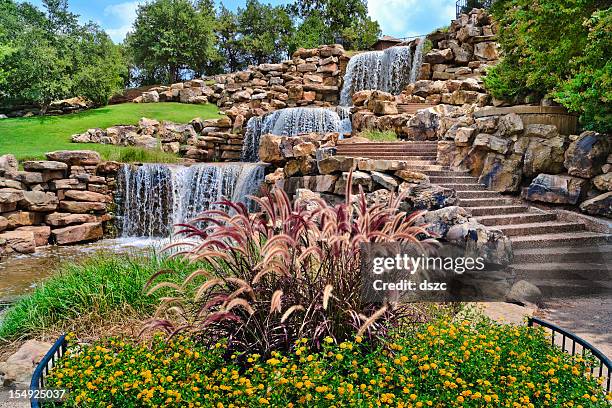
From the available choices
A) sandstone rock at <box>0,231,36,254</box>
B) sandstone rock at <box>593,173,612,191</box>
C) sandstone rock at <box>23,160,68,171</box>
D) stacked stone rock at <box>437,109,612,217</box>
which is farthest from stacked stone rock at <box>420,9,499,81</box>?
sandstone rock at <box>0,231,36,254</box>

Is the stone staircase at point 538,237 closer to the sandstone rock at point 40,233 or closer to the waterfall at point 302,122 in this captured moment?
the waterfall at point 302,122

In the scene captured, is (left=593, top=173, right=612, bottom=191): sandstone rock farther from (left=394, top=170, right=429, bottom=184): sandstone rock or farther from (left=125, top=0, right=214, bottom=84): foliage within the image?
(left=125, top=0, right=214, bottom=84): foliage

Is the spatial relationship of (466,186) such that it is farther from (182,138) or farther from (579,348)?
(182,138)

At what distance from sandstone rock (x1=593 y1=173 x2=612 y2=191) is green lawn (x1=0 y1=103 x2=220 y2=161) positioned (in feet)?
42.7

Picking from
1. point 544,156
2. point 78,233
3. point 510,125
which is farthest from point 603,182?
point 78,233

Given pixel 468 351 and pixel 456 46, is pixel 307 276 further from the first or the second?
pixel 456 46

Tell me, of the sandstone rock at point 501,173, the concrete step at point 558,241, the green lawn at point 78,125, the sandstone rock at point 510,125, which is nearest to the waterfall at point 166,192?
the green lawn at point 78,125

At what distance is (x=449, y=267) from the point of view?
133 inches

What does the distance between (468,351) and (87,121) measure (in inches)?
763

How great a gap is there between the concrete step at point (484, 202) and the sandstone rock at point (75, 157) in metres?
10.7

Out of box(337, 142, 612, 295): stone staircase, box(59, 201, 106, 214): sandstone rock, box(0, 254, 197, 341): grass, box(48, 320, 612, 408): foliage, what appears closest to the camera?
box(48, 320, 612, 408): foliage

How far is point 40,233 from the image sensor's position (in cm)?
1145

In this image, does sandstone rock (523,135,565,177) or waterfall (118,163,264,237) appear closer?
sandstone rock (523,135,565,177)

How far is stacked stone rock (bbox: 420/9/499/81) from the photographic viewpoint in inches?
707
